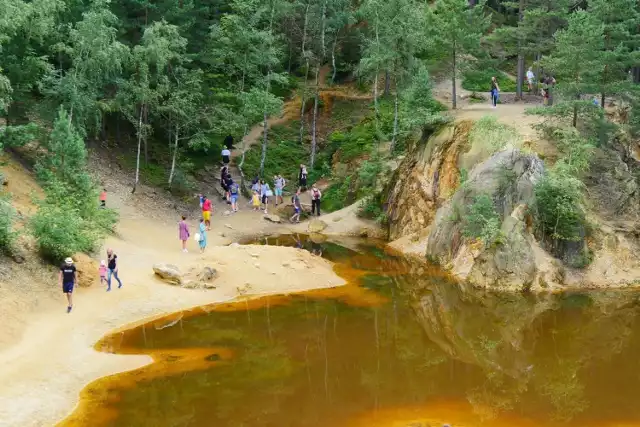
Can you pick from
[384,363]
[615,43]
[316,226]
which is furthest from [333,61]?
[384,363]

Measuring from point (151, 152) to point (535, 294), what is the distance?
2614cm

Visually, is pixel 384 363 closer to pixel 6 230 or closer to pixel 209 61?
pixel 6 230

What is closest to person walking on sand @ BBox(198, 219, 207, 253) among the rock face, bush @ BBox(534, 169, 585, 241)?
the rock face

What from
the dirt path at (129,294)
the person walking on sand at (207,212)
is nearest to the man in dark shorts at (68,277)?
the dirt path at (129,294)

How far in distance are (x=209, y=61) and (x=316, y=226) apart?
1493cm

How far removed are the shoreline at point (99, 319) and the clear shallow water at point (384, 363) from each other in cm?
62

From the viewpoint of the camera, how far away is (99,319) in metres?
20.8

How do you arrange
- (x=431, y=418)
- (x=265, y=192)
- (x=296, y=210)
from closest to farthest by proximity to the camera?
(x=431, y=418)
(x=296, y=210)
(x=265, y=192)

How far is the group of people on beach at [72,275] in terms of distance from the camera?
20.5 metres

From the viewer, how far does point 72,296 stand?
2183 cm

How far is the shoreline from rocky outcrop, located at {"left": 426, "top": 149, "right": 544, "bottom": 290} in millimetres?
5598

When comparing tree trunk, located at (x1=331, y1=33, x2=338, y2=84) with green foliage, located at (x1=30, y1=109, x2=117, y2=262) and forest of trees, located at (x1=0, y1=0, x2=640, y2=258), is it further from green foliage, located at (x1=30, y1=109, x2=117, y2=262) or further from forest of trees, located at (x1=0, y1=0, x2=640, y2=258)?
green foliage, located at (x1=30, y1=109, x2=117, y2=262)

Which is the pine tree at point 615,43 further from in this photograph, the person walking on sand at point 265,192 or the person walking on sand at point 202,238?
the person walking on sand at point 202,238

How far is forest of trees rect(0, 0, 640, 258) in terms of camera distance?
31.2 m
